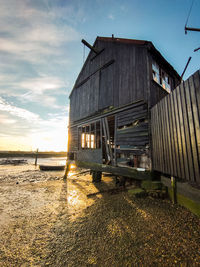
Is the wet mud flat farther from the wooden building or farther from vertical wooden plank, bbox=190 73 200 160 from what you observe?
the wooden building

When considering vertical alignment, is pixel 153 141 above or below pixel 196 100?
below

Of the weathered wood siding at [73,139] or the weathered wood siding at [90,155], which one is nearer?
the weathered wood siding at [90,155]

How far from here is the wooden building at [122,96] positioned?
21.8 ft

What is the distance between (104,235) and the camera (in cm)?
326

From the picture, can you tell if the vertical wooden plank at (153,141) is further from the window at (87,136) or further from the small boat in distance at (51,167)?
the small boat in distance at (51,167)

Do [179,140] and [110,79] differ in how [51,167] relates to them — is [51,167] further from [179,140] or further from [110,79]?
[179,140]

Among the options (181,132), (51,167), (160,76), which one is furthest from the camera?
(51,167)

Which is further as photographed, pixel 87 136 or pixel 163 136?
pixel 87 136

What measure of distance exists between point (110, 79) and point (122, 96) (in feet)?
7.61

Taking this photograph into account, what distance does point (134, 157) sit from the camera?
22.2 ft

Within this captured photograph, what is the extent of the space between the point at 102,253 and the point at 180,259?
1.60 m

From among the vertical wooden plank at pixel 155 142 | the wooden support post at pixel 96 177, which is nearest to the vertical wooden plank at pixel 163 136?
the vertical wooden plank at pixel 155 142

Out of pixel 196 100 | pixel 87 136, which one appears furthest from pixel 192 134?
pixel 87 136

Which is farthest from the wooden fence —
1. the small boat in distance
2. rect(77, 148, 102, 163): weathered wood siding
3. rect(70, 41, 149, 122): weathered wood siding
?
the small boat in distance
